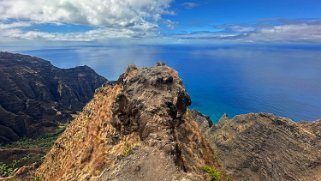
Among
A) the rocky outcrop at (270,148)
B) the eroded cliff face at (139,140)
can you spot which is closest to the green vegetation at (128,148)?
the eroded cliff face at (139,140)

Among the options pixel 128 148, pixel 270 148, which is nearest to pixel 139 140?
pixel 128 148

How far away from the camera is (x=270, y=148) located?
7419 centimetres

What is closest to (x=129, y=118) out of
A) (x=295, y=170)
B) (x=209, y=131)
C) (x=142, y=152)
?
(x=142, y=152)

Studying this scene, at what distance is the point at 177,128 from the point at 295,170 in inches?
1899

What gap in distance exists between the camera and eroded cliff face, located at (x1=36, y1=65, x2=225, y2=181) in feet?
69.3

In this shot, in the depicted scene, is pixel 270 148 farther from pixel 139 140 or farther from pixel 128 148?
pixel 128 148

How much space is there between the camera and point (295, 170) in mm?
68000

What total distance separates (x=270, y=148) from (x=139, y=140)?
55.5m

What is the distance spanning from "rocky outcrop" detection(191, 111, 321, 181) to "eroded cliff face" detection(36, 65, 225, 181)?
4244cm

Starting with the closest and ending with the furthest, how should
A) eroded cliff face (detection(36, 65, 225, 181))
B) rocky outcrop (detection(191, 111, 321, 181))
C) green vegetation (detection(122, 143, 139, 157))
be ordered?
eroded cliff face (detection(36, 65, 225, 181)) → green vegetation (detection(122, 143, 139, 157)) → rocky outcrop (detection(191, 111, 321, 181))

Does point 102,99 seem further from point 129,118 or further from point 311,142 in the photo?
point 311,142

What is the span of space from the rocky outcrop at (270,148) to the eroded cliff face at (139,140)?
139ft

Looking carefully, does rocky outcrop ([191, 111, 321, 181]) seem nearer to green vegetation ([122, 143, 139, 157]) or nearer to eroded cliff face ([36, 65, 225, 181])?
eroded cliff face ([36, 65, 225, 181])

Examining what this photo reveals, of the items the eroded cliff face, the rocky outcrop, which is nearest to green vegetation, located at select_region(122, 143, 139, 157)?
the eroded cliff face
